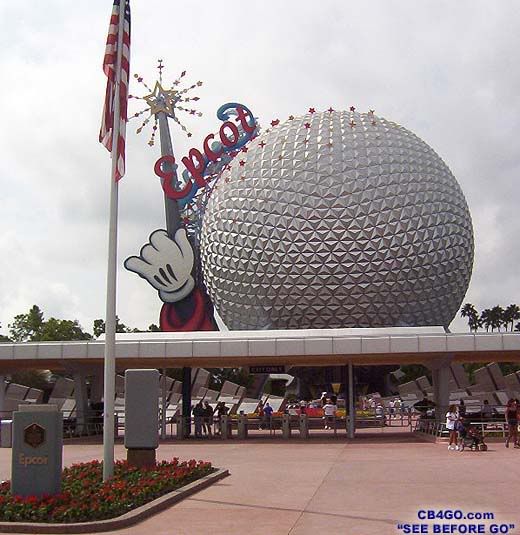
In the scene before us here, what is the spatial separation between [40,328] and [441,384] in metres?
81.2

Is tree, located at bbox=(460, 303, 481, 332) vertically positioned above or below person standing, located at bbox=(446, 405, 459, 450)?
above

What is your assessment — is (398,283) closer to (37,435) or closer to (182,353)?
(182,353)

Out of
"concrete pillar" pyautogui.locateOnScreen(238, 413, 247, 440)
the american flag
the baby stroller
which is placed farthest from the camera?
"concrete pillar" pyautogui.locateOnScreen(238, 413, 247, 440)

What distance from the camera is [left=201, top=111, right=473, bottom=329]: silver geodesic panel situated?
3972 centimetres

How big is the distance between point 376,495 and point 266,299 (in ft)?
93.9

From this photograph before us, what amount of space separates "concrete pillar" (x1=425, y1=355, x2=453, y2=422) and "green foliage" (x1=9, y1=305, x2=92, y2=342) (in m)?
69.3

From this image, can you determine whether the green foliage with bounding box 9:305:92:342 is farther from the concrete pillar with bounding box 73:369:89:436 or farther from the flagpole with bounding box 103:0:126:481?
the flagpole with bounding box 103:0:126:481

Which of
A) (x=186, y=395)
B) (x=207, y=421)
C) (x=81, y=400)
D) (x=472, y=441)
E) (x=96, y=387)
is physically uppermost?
(x=96, y=387)

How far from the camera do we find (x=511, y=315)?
12662 centimetres

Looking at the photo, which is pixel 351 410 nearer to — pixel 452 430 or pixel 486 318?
pixel 452 430

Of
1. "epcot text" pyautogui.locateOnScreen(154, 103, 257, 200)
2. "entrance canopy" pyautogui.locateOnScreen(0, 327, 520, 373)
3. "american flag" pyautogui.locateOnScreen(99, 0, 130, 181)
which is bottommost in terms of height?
"entrance canopy" pyautogui.locateOnScreen(0, 327, 520, 373)

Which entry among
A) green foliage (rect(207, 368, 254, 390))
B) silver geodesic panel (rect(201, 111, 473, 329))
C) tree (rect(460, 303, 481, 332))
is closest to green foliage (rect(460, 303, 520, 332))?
tree (rect(460, 303, 481, 332))

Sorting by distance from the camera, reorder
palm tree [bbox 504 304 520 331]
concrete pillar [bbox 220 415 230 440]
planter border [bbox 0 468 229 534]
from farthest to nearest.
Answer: palm tree [bbox 504 304 520 331], concrete pillar [bbox 220 415 230 440], planter border [bbox 0 468 229 534]

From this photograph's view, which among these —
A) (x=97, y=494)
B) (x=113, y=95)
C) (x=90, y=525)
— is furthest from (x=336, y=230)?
(x=90, y=525)
